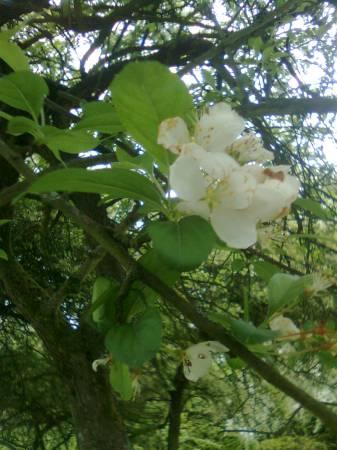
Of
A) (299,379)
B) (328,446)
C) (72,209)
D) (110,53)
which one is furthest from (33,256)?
(72,209)

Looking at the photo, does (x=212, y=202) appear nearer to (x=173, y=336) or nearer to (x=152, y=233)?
(x=152, y=233)

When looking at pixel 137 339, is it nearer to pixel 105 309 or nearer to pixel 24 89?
pixel 105 309

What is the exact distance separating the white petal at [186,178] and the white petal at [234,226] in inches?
0.7

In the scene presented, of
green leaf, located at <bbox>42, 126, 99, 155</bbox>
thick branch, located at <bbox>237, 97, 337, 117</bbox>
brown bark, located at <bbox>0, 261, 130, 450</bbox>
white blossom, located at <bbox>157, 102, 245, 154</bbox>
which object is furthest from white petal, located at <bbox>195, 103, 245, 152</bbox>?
brown bark, located at <bbox>0, 261, 130, 450</bbox>

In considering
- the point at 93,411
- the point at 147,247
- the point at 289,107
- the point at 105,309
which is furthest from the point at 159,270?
the point at 93,411

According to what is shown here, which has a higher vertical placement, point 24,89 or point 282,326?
point 24,89

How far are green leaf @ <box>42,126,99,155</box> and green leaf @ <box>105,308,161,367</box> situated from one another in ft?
0.46

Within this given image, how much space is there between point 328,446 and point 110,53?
5.22 feet

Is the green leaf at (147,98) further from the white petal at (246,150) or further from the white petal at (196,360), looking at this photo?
the white petal at (196,360)

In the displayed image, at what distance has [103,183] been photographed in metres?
0.40

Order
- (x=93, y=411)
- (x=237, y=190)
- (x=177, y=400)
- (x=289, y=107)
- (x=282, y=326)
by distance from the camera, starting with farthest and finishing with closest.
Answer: (x=177, y=400) → (x=93, y=411) → (x=289, y=107) → (x=282, y=326) → (x=237, y=190)

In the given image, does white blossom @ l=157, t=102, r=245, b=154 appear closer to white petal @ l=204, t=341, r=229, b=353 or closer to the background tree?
the background tree

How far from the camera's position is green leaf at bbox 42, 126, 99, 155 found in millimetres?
487

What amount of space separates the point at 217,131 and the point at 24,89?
15cm
